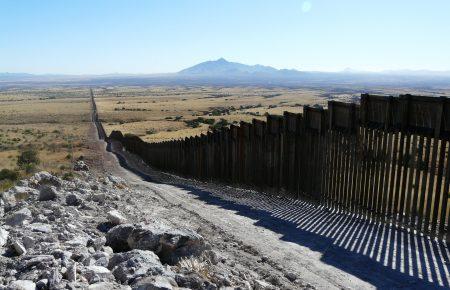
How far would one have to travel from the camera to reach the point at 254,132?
42.9 feet

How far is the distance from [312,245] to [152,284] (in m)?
3.45

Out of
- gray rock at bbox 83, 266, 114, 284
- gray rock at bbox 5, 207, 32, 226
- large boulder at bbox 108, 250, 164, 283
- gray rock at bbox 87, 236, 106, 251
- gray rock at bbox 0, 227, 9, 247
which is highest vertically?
gray rock at bbox 83, 266, 114, 284

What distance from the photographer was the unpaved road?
18.6 ft

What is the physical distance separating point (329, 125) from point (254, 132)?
13.2 feet

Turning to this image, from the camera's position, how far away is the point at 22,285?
4070mm

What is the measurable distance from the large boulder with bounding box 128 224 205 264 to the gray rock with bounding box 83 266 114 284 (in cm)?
100

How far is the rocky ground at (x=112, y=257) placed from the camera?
441 cm

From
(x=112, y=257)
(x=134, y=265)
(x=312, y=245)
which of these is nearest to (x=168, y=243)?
(x=112, y=257)

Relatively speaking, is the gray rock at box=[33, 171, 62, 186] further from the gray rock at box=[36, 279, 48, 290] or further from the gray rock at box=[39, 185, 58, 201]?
the gray rock at box=[36, 279, 48, 290]

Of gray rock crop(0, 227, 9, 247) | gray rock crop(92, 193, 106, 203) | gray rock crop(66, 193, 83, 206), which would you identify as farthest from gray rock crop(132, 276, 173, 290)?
gray rock crop(92, 193, 106, 203)

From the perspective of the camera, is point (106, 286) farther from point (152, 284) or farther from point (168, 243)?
point (168, 243)

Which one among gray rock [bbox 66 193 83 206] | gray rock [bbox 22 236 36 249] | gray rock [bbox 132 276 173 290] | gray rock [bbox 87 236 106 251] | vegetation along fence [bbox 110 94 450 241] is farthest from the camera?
gray rock [bbox 66 193 83 206]

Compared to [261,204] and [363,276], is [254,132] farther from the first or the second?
[363,276]

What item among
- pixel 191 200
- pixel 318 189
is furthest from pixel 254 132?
pixel 318 189
